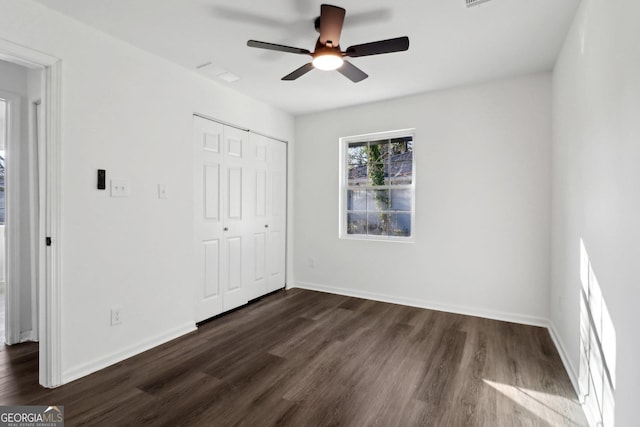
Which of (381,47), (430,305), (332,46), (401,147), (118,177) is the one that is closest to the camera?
(381,47)

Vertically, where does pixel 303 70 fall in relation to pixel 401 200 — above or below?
above

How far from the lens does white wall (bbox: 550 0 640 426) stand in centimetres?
127

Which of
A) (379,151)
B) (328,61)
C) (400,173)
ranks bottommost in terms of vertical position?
(400,173)

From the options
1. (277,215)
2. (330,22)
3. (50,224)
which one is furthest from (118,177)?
(277,215)

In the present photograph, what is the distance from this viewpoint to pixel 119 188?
8.09 ft

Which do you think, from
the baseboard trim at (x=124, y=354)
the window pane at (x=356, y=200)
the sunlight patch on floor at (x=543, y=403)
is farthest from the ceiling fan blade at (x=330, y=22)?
the baseboard trim at (x=124, y=354)

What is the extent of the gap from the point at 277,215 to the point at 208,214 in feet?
3.94

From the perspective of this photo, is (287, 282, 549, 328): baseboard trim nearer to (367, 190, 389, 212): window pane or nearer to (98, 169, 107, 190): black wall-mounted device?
(367, 190, 389, 212): window pane

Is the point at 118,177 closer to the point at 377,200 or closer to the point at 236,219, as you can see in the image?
the point at 236,219

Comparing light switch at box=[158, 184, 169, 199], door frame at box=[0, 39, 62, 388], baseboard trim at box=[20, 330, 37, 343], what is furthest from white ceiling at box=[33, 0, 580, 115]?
baseboard trim at box=[20, 330, 37, 343]

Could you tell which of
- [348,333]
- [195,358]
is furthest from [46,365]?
[348,333]

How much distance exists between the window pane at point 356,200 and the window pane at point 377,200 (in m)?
0.06

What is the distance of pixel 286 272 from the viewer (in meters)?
4.54

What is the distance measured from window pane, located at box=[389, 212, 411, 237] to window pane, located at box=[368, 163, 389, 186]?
442mm
